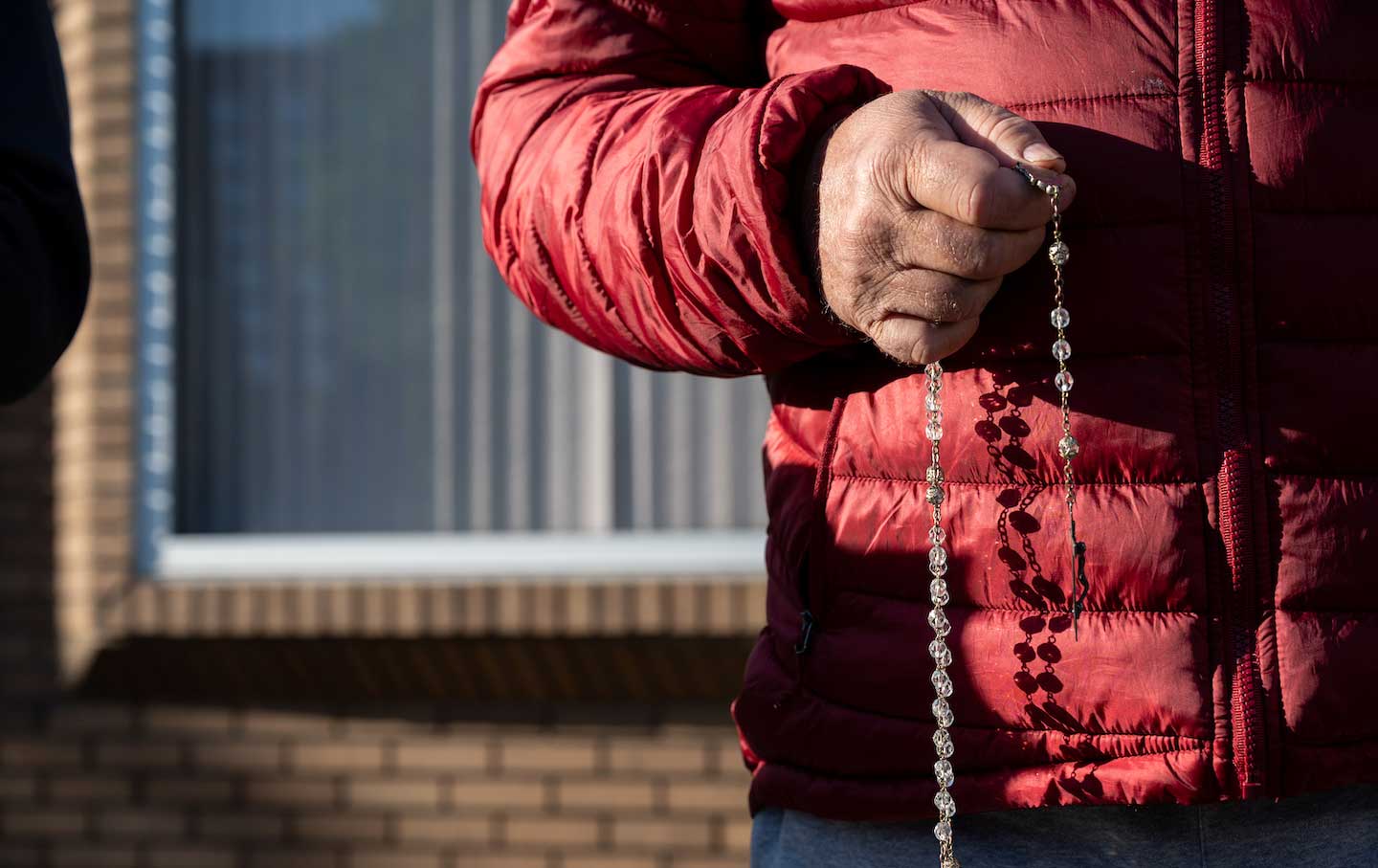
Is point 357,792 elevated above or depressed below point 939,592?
below

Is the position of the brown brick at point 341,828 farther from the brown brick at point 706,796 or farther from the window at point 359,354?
the brown brick at point 706,796

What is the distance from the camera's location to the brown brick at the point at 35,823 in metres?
4.41

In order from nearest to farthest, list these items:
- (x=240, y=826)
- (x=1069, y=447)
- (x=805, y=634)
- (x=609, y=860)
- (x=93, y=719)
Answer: (x=1069, y=447) → (x=805, y=634) → (x=609, y=860) → (x=240, y=826) → (x=93, y=719)

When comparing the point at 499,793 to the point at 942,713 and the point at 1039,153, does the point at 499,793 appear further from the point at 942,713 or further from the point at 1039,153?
the point at 1039,153

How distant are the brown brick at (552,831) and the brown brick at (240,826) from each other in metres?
0.67

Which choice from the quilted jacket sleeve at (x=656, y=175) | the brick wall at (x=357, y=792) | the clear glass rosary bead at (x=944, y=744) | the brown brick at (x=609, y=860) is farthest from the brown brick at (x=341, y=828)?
the clear glass rosary bead at (x=944, y=744)

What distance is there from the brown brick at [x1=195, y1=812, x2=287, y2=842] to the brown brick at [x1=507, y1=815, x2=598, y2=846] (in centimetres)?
67

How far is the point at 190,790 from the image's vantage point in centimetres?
430

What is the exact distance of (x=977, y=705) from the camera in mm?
1252

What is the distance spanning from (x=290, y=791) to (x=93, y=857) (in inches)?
26.4

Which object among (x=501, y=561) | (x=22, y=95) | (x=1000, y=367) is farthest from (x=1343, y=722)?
(x=501, y=561)

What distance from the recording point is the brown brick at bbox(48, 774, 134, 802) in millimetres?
4357

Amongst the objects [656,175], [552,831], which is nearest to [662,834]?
[552,831]

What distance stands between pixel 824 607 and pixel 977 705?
161 mm
